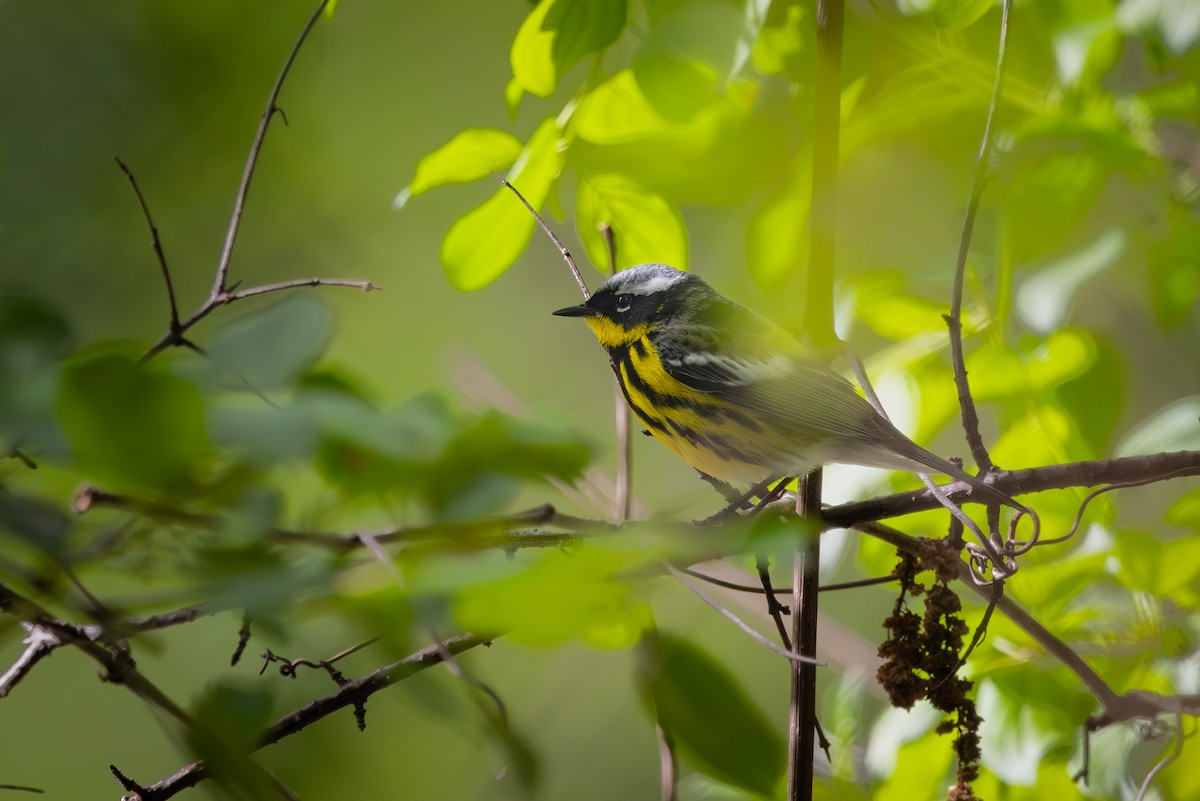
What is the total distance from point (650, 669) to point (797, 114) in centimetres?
59

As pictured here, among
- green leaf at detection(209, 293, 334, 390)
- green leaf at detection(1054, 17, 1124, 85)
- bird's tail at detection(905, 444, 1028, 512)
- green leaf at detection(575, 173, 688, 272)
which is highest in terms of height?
green leaf at detection(1054, 17, 1124, 85)

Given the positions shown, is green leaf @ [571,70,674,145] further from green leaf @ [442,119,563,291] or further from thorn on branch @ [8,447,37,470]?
thorn on branch @ [8,447,37,470]

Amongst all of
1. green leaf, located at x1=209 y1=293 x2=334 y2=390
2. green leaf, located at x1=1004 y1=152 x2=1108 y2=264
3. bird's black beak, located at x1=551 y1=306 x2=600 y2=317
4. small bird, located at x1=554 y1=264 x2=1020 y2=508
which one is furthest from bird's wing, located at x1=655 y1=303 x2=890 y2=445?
→ green leaf, located at x1=209 y1=293 x2=334 y2=390

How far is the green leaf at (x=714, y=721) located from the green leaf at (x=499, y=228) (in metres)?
0.36

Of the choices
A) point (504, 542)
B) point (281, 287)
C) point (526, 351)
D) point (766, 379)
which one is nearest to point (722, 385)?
point (766, 379)

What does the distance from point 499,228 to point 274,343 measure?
0.45 metres

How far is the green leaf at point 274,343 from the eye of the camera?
0.28 m

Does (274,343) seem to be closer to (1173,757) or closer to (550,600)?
(550,600)

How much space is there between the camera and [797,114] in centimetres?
87

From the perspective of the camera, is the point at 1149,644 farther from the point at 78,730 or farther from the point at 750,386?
the point at 78,730

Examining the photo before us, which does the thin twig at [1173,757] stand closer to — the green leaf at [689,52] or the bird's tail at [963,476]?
the bird's tail at [963,476]

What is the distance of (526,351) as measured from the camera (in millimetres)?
2096

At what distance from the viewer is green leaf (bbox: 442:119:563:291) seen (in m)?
0.72

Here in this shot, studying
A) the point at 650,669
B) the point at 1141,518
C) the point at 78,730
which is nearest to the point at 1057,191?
the point at 650,669
